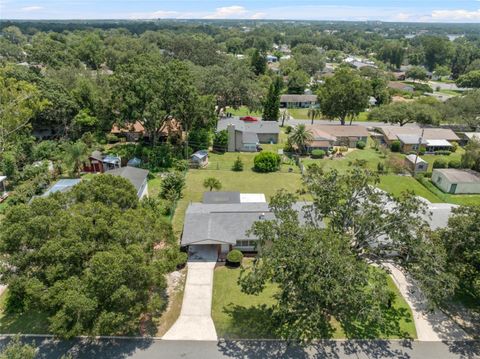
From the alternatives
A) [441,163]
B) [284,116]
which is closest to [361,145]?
[441,163]

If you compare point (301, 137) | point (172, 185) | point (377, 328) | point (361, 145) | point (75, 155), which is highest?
point (75, 155)

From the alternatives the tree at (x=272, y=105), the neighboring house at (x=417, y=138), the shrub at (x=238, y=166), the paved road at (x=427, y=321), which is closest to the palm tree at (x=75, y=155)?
the shrub at (x=238, y=166)

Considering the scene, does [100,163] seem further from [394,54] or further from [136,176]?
[394,54]

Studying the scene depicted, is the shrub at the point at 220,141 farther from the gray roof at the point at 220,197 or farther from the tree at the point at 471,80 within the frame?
the tree at the point at 471,80

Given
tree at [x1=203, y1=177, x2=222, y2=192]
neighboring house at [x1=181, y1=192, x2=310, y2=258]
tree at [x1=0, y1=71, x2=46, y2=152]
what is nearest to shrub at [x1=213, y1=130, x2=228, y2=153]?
tree at [x1=203, y1=177, x2=222, y2=192]

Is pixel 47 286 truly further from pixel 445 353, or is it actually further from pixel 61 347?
pixel 445 353

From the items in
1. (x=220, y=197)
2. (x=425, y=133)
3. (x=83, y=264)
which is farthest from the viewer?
(x=425, y=133)
